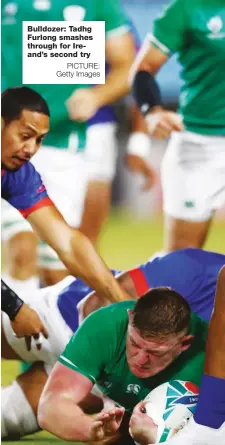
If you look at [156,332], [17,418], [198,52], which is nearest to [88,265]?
[156,332]

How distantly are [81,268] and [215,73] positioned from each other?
0.56 metres

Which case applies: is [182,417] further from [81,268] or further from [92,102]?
[92,102]

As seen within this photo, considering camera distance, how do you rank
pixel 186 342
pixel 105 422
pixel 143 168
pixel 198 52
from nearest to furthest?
pixel 105 422 < pixel 186 342 < pixel 198 52 < pixel 143 168

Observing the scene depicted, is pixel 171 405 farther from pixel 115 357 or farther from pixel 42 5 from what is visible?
pixel 42 5

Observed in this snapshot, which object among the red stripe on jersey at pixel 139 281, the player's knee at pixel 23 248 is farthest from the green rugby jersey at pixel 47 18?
the red stripe on jersey at pixel 139 281

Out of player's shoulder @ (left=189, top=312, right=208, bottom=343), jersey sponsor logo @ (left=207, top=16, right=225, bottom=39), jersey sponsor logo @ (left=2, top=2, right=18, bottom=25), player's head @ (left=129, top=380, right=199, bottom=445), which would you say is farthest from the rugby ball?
jersey sponsor logo @ (left=2, top=2, right=18, bottom=25)

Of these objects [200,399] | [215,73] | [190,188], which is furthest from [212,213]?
[200,399]

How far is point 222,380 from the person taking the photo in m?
1.80

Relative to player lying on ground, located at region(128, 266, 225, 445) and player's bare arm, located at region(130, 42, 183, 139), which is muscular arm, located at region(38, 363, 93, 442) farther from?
player's bare arm, located at region(130, 42, 183, 139)

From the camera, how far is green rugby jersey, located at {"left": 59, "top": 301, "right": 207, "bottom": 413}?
1.88 meters

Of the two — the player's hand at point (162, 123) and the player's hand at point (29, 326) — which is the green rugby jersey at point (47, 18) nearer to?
the player's hand at point (162, 123)

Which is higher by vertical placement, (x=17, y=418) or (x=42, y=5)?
(x=42, y=5)

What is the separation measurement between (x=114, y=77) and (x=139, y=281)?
489 millimetres

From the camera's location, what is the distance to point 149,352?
187cm
